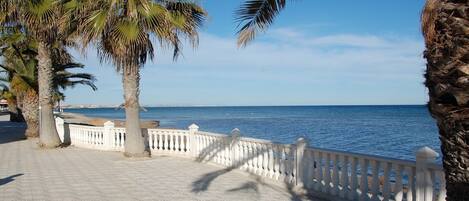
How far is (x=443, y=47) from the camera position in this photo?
3.23 meters

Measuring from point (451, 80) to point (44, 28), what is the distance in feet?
49.6

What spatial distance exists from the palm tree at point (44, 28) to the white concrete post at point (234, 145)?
20.1 ft

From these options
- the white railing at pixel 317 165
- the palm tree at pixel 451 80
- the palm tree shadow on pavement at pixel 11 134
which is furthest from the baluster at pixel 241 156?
the palm tree shadow on pavement at pixel 11 134

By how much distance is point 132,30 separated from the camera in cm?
1232

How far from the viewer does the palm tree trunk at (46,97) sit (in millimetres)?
16984

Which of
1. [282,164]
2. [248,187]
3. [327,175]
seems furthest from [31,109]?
[327,175]

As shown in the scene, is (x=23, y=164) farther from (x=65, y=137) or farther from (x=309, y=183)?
(x=309, y=183)

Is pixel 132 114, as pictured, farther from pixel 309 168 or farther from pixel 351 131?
pixel 351 131

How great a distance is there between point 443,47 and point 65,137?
18.6 m

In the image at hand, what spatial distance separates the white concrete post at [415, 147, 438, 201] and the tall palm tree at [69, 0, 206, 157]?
8225 mm

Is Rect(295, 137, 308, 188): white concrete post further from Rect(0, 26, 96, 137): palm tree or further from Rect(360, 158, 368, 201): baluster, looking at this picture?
Rect(0, 26, 96, 137): palm tree

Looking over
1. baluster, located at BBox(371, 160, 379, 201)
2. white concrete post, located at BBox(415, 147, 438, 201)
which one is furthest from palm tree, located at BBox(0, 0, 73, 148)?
white concrete post, located at BBox(415, 147, 438, 201)

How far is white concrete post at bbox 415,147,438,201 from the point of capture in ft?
18.9

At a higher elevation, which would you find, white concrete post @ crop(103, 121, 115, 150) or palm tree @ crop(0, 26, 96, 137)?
palm tree @ crop(0, 26, 96, 137)
